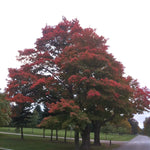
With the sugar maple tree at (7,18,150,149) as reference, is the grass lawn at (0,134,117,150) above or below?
below

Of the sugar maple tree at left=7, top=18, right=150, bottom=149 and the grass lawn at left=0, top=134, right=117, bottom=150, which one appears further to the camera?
the grass lawn at left=0, top=134, right=117, bottom=150

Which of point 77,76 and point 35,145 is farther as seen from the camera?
point 35,145

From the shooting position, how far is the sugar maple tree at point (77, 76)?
1194 cm

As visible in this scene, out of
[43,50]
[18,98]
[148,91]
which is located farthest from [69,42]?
[148,91]

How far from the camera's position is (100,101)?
12.1 m

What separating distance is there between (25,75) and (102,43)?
21.9ft

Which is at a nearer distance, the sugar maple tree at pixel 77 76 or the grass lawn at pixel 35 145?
the sugar maple tree at pixel 77 76

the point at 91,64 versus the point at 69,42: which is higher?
the point at 69,42

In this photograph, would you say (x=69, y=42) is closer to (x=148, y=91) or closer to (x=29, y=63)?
(x=29, y=63)

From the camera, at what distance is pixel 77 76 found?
39.1 feet

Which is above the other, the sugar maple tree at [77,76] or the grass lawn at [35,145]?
the sugar maple tree at [77,76]

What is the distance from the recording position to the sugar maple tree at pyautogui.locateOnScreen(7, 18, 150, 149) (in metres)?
11.9

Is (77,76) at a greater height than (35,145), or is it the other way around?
(77,76)

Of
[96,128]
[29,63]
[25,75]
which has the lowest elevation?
[96,128]
